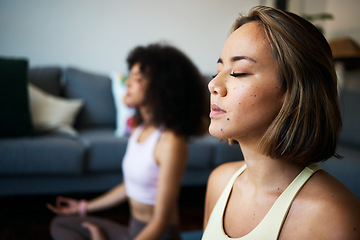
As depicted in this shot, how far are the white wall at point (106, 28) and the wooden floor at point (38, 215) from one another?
1343mm

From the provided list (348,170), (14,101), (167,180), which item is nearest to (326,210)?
(167,180)

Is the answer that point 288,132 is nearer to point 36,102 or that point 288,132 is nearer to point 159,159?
point 159,159

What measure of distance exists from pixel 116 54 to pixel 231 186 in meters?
2.94

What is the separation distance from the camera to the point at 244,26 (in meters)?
0.62

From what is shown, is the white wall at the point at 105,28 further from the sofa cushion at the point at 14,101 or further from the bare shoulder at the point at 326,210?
the bare shoulder at the point at 326,210

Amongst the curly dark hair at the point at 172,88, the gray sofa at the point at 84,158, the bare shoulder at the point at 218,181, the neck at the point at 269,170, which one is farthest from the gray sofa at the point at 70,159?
the neck at the point at 269,170

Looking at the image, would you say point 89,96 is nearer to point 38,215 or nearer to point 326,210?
point 38,215

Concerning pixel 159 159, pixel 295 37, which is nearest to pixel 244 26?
pixel 295 37

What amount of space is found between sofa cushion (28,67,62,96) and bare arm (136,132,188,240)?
6.33 ft

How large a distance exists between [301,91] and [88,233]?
1.05 metres

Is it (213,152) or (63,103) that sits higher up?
(63,103)

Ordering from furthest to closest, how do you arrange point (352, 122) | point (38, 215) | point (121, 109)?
point (121, 109), point (352, 122), point (38, 215)

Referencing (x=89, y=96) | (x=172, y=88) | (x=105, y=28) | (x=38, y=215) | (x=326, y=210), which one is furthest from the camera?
(x=105, y=28)

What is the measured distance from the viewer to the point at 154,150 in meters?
1.37
